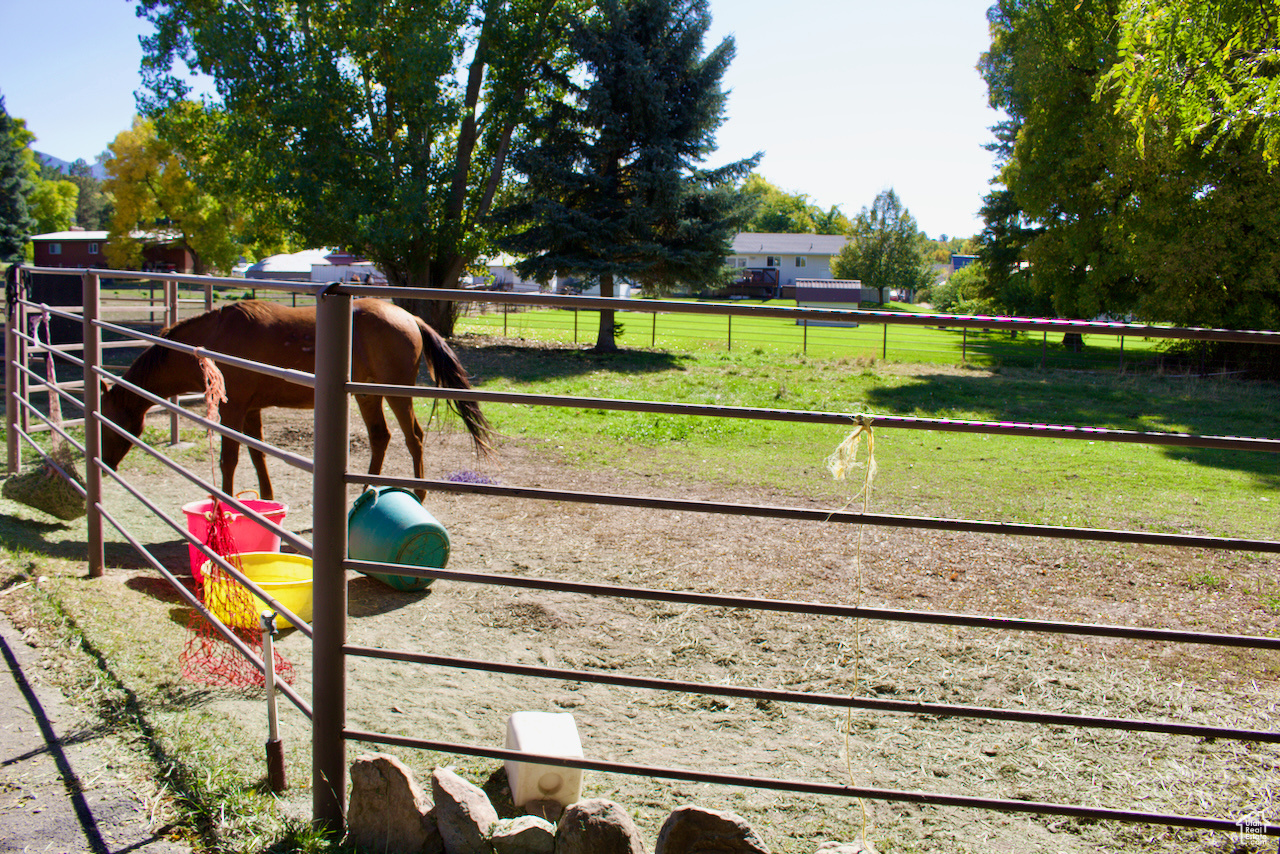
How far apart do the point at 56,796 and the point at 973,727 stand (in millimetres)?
3280

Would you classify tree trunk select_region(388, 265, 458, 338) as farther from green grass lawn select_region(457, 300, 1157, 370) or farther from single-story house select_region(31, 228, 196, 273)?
single-story house select_region(31, 228, 196, 273)

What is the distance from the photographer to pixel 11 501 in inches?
243

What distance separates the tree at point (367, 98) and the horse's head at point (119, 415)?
12.9 m

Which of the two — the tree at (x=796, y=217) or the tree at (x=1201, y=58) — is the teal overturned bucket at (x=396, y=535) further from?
the tree at (x=796, y=217)

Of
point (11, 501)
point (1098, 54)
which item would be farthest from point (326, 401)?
point (1098, 54)

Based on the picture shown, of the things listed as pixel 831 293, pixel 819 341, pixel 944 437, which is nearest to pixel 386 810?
pixel 944 437

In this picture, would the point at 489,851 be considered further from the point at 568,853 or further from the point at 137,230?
the point at 137,230

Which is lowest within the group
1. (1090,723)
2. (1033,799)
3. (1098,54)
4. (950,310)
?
(1033,799)

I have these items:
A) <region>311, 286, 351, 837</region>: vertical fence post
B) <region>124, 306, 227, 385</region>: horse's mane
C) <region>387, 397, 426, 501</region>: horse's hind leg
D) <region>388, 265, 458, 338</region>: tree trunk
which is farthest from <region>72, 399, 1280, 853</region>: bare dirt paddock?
<region>388, 265, 458, 338</region>: tree trunk

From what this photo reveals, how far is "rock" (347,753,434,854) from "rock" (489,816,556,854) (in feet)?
0.62

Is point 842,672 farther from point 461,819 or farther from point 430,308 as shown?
point 430,308

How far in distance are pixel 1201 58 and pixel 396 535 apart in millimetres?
8571

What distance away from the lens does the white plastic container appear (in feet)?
9.04

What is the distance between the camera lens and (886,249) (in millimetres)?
53219
